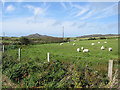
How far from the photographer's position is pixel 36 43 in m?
13.1

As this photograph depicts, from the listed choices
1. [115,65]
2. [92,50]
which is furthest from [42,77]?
[92,50]

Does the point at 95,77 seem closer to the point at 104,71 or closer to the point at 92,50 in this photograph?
the point at 104,71

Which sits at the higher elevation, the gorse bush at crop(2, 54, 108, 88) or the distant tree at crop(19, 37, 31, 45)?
the distant tree at crop(19, 37, 31, 45)

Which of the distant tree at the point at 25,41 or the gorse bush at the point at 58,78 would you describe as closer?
the gorse bush at the point at 58,78

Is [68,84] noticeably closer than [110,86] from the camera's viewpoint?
No

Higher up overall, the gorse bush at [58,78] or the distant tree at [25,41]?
the distant tree at [25,41]

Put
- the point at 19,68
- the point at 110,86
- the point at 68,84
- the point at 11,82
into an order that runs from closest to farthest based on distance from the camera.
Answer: the point at 110,86, the point at 68,84, the point at 11,82, the point at 19,68

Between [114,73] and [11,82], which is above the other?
[114,73]

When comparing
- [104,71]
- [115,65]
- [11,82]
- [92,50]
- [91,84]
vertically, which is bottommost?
[11,82]

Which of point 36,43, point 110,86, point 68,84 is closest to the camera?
point 110,86

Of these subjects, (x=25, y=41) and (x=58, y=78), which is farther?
(x=25, y=41)

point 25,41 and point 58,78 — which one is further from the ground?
point 25,41

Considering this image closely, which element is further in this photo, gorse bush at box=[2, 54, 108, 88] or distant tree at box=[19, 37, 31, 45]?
distant tree at box=[19, 37, 31, 45]

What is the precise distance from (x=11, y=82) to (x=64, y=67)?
309cm
